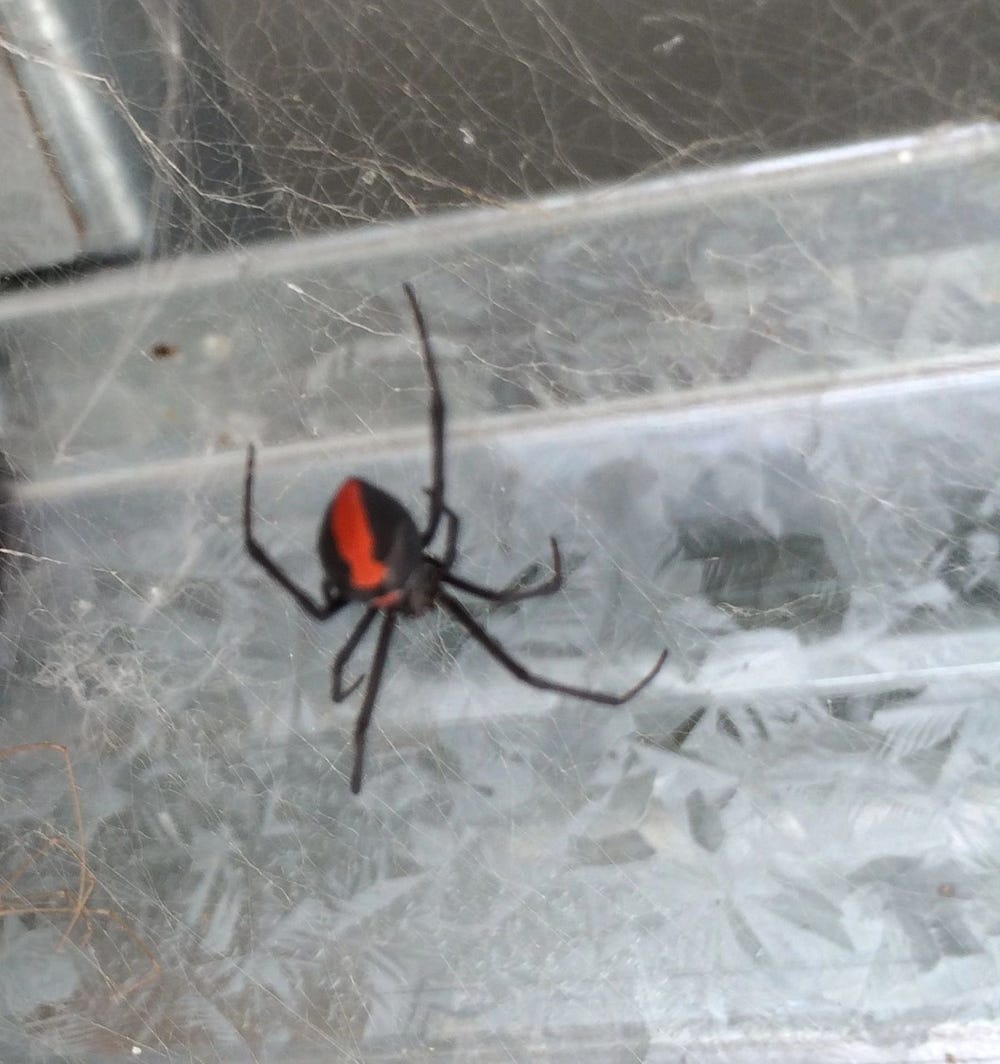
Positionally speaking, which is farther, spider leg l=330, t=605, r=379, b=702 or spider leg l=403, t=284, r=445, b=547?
spider leg l=330, t=605, r=379, b=702

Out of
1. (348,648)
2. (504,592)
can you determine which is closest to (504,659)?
(504,592)

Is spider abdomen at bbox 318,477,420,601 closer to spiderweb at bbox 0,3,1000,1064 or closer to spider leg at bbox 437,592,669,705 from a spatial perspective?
spider leg at bbox 437,592,669,705

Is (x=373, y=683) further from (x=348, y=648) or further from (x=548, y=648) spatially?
(x=548, y=648)

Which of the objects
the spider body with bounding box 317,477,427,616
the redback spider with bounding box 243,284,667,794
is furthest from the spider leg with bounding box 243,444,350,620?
the spider body with bounding box 317,477,427,616

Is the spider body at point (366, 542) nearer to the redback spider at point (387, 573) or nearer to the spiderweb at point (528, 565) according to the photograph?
the redback spider at point (387, 573)

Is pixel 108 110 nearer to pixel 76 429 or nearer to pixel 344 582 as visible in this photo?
pixel 76 429

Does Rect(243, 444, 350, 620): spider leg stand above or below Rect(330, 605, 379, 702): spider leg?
above
